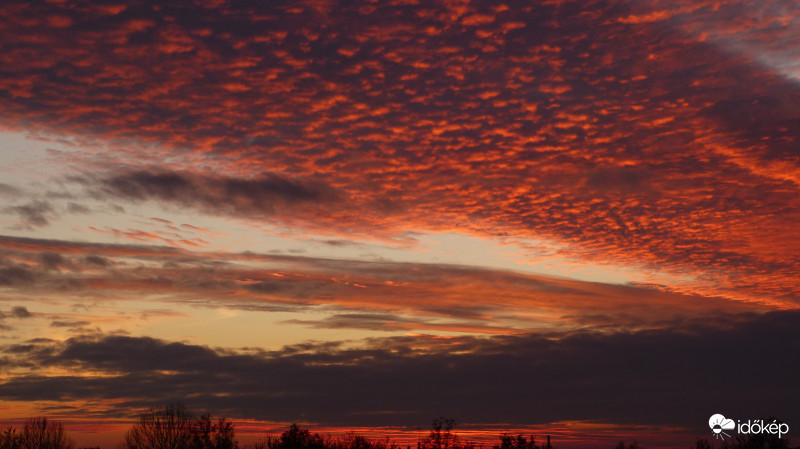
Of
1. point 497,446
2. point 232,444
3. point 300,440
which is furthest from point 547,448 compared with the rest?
point 232,444

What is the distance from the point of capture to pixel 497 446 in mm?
137125

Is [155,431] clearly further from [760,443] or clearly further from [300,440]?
[760,443]

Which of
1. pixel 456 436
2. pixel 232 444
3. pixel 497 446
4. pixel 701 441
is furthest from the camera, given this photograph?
pixel 497 446

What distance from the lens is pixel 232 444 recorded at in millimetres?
114750

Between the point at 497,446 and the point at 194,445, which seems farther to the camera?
the point at 497,446

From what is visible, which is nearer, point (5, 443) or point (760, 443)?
point (760, 443)

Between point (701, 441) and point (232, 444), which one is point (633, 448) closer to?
point (701, 441)

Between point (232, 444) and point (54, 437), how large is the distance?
24516 mm

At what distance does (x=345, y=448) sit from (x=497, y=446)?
2710 centimetres

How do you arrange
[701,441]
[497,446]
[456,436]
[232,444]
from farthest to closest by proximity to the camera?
[497,446] → [456,436] → [232,444] → [701,441]

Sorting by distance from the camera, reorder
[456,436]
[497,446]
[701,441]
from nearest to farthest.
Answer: [701,441]
[456,436]
[497,446]

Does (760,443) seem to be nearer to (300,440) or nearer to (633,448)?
(633,448)

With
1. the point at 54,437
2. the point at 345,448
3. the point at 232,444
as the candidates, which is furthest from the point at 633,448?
the point at 54,437

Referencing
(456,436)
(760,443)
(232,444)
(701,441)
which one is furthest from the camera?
(456,436)
